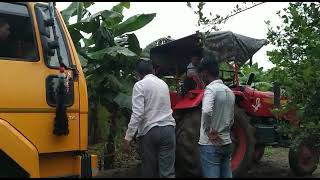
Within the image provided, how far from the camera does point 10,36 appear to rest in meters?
5.10

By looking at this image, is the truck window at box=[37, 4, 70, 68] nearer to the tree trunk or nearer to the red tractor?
the red tractor

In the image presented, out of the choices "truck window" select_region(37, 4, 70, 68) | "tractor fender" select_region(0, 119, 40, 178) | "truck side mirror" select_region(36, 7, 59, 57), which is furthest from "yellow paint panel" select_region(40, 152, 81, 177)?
"truck side mirror" select_region(36, 7, 59, 57)

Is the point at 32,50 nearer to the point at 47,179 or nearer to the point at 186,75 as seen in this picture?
the point at 47,179

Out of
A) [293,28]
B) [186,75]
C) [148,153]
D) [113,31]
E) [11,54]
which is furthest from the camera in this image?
[113,31]

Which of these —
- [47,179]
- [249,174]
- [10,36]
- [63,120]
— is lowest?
[249,174]

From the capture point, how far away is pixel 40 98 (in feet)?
16.4

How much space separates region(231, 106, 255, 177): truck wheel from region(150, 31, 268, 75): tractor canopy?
920mm

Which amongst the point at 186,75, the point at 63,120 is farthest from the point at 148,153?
the point at 186,75

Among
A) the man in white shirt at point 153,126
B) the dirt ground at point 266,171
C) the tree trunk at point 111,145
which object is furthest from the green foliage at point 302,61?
the tree trunk at point 111,145

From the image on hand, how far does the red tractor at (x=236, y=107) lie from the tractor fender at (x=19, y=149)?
2.94m

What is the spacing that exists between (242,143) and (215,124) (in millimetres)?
2618

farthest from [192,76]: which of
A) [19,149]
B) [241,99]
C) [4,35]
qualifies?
[19,149]

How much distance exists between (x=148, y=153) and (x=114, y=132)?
3.18 metres

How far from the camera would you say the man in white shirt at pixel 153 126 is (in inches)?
221
